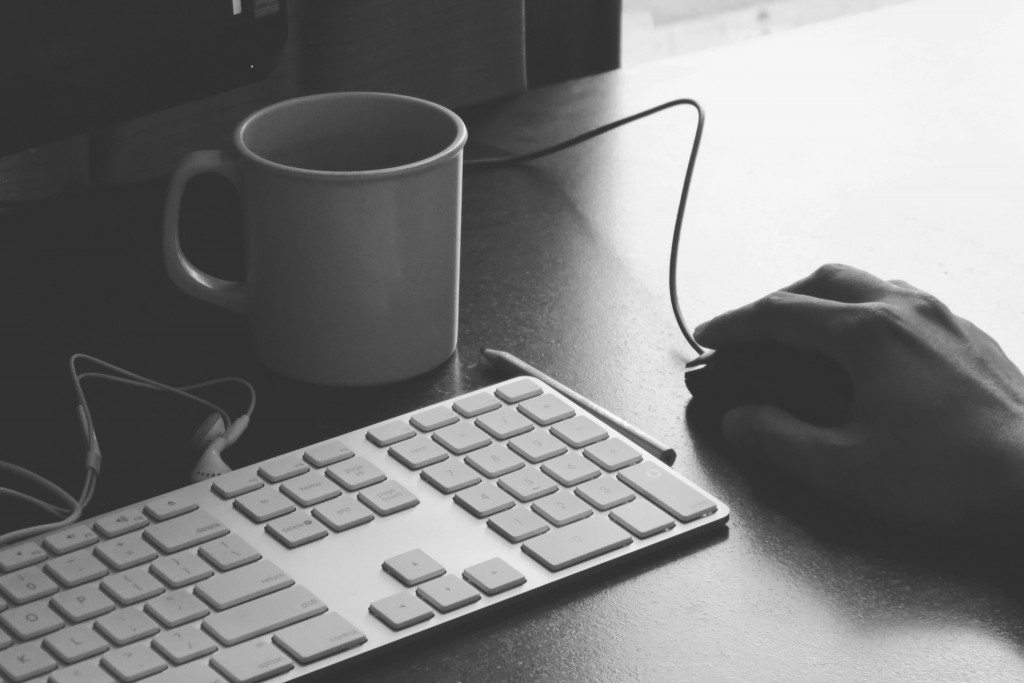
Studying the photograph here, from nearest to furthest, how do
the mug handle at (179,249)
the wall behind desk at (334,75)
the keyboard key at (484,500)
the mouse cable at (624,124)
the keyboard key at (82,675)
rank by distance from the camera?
the keyboard key at (82,675) < the keyboard key at (484,500) < the mug handle at (179,249) < the mouse cable at (624,124) < the wall behind desk at (334,75)

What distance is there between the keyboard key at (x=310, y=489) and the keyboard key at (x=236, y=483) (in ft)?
0.05

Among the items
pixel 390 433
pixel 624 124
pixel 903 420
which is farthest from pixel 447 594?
pixel 624 124

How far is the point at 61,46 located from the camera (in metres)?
0.59

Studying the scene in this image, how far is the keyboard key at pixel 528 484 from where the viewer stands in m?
0.56

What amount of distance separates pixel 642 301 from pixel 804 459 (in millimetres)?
203

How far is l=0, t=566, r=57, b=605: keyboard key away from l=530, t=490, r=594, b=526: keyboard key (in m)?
0.21

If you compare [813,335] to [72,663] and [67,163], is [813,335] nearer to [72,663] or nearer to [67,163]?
[72,663]

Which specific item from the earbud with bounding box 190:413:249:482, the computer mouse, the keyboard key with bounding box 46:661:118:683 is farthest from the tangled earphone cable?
the computer mouse

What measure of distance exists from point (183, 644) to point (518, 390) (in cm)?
23

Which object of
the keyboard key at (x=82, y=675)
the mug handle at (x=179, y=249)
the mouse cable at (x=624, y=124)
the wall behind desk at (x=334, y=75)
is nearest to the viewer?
the keyboard key at (x=82, y=675)

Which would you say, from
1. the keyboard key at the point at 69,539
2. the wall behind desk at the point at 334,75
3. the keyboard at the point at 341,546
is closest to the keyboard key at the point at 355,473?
the keyboard at the point at 341,546

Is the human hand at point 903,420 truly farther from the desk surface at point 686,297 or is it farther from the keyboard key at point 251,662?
the keyboard key at point 251,662

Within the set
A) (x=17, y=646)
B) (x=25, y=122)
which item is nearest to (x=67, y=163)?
(x=25, y=122)

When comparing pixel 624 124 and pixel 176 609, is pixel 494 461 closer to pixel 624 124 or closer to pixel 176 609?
pixel 176 609
